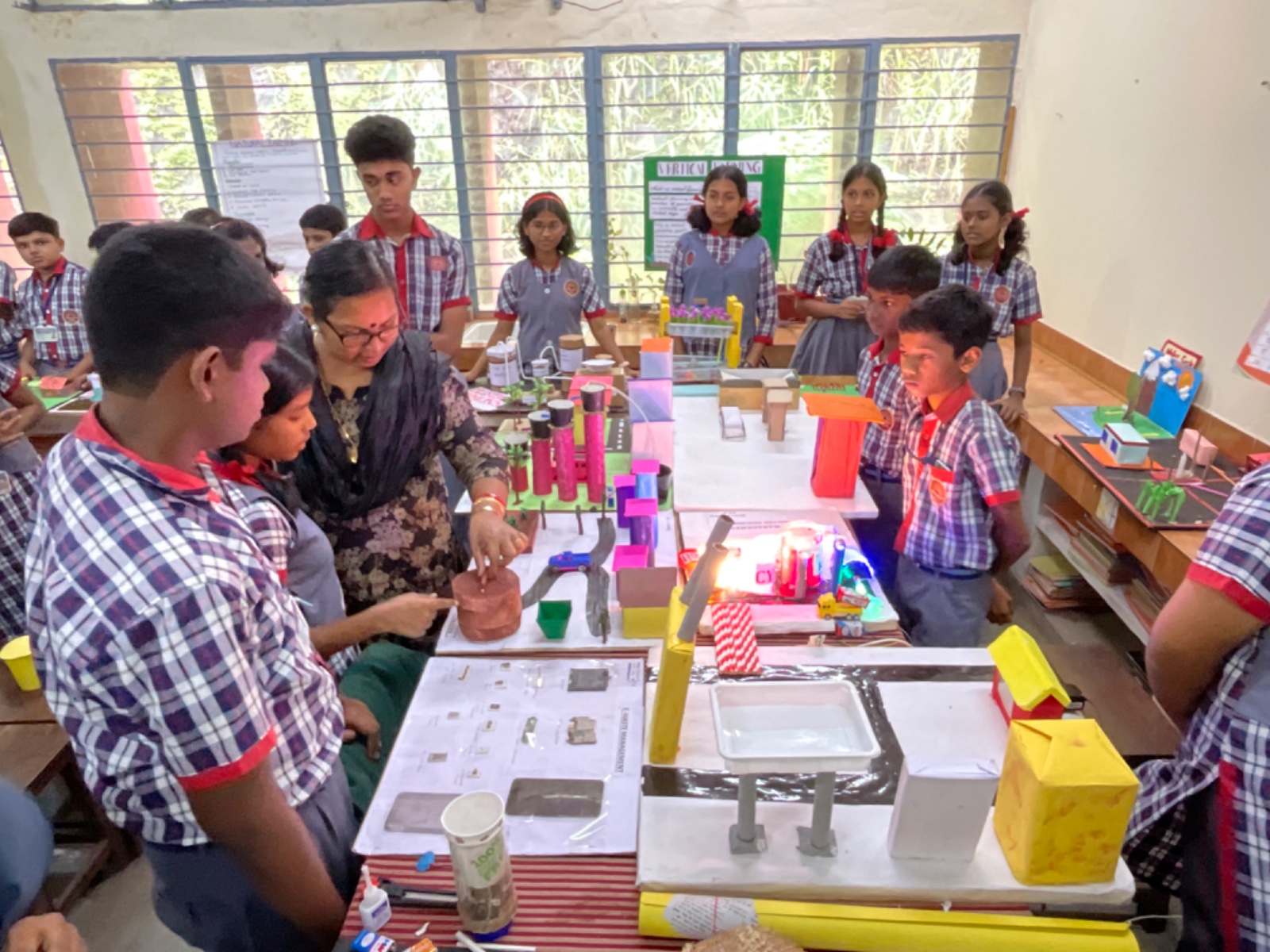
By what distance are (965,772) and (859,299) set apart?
261 cm

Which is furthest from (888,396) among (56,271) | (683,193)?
(56,271)

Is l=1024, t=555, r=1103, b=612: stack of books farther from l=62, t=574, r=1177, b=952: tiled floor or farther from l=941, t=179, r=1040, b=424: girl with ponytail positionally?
l=62, t=574, r=1177, b=952: tiled floor

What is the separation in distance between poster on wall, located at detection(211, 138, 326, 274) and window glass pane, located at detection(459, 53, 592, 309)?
0.91 m

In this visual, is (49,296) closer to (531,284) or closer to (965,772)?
(531,284)

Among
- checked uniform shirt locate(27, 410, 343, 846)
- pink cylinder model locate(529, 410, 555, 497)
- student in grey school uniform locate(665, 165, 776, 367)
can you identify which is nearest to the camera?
checked uniform shirt locate(27, 410, 343, 846)

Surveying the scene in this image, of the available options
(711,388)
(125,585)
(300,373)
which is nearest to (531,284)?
(711,388)

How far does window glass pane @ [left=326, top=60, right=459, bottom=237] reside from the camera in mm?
4328

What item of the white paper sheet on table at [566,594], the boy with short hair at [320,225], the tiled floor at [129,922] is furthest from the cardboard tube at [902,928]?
the boy with short hair at [320,225]

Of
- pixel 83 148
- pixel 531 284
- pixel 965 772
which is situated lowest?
pixel 965 772

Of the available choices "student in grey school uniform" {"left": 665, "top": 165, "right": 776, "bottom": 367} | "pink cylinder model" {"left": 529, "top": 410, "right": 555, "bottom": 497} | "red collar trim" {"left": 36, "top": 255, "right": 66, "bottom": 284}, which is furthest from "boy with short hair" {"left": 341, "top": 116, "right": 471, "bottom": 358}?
"red collar trim" {"left": 36, "top": 255, "right": 66, "bottom": 284}

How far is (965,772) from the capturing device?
0.98 m

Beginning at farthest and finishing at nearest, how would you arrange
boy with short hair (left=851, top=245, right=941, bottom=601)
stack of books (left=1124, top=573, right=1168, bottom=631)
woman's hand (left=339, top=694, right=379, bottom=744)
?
1. stack of books (left=1124, top=573, right=1168, bottom=631)
2. boy with short hair (left=851, top=245, right=941, bottom=601)
3. woman's hand (left=339, top=694, right=379, bottom=744)

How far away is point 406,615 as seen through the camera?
1537 millimetres

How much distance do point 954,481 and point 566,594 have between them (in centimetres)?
102
